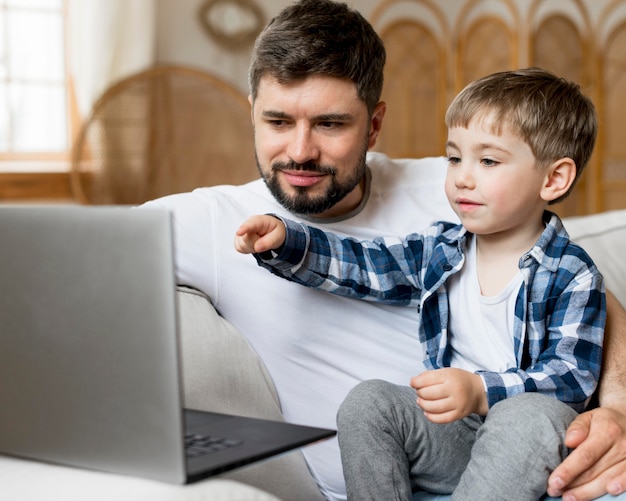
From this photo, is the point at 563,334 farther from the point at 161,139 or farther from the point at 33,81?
the point at 33,81

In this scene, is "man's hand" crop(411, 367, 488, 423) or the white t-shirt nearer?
"man's hand" crop(411, 367, 488, 423)

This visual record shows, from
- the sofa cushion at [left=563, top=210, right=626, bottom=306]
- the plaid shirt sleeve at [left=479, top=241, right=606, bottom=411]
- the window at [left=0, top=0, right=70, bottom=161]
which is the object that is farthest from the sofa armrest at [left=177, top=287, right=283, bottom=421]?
the window at [left=0, top=0, right=70, bottom=161]

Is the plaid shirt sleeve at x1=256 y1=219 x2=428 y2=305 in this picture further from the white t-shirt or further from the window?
the window

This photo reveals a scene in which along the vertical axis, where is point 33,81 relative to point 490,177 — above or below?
above

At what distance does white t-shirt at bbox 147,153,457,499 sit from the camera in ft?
4.85

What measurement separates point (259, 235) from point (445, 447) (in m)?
0.41

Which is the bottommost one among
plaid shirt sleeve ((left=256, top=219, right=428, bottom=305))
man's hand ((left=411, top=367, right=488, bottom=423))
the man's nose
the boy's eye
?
man's hand ((left=411, top=367, right=488, bottom=423))

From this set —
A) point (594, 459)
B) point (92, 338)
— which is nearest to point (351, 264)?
point (594, 459)

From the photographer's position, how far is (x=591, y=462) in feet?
3.75

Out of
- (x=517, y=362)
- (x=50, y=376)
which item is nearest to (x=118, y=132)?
(x=517, y=362)

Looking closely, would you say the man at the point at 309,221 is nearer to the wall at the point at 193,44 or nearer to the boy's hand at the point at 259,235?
the boy's hand at the point at 259,235

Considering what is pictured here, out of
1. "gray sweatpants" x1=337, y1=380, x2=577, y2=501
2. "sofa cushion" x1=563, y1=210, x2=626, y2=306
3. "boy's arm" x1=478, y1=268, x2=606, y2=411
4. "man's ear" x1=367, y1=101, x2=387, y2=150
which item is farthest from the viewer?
"sofa cushion" x1=563, y1=210, x2=626, y2=306

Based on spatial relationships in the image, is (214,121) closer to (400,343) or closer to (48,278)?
(400,343)

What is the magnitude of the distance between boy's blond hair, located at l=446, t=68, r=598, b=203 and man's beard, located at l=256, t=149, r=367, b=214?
0.78 ft
